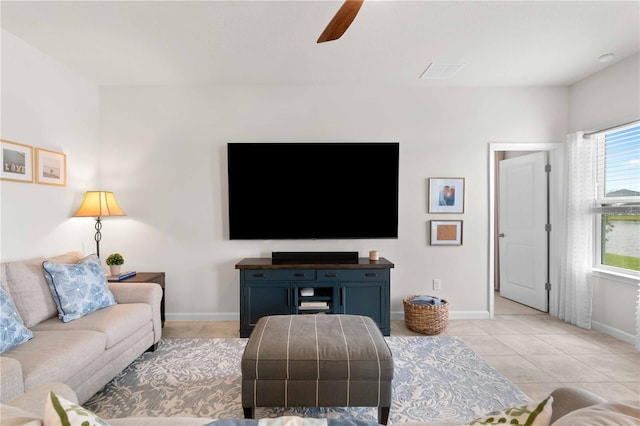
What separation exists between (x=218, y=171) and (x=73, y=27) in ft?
5.58

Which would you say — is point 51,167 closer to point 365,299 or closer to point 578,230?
point 365,299

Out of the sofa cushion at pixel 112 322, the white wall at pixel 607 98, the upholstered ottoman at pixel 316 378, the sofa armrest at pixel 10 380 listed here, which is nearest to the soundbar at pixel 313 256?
the sofa cushion at pixel 112 322

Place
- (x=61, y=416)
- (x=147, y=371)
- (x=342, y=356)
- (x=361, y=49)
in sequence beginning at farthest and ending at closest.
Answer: (x=361, y=49), (x=147, y=371), (x=342, y=356), (x=61, y=416)

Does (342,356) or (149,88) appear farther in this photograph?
(149,88)

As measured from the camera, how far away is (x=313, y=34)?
2557mm

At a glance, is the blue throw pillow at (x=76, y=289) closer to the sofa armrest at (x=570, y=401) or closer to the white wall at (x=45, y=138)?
the white wall at (x=45, y=138)

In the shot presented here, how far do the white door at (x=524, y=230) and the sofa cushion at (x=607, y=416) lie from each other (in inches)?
148

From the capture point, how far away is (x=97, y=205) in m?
3.14

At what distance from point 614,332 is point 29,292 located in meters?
5.19

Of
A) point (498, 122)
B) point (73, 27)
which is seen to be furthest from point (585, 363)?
point (73, 27)

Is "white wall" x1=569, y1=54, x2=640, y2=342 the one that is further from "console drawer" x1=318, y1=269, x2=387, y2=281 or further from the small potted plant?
the small potted plant

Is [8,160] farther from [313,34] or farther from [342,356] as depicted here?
[342,356]

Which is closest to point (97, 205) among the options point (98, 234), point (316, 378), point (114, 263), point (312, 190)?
point (98, 234)

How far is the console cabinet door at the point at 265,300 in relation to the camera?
3.16 metres
